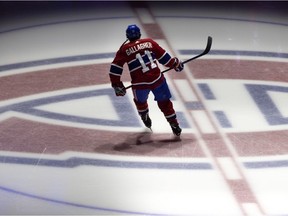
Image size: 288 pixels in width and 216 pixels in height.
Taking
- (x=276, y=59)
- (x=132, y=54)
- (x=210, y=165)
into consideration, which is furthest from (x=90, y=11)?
(x=210, y=165)

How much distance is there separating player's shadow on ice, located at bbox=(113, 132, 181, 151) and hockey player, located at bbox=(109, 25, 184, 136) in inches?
6.2

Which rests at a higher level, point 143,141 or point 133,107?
point 133,107

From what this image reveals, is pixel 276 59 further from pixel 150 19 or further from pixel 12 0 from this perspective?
pixel 12 0

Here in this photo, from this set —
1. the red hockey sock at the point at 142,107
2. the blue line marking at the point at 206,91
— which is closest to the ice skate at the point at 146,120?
the red hockey sock at the point at 142,107

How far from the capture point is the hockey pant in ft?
15.1

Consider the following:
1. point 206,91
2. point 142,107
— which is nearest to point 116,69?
point 142,107

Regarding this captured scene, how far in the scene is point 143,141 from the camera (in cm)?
472

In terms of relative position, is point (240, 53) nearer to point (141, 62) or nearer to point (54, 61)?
Answer: point (54, 61)

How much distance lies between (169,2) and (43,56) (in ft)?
4.95

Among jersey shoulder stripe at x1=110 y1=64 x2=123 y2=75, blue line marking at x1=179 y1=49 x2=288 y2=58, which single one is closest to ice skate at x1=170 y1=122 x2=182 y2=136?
jersey shoulder stripe at x1=110 y1=64 x2=123 y2=75

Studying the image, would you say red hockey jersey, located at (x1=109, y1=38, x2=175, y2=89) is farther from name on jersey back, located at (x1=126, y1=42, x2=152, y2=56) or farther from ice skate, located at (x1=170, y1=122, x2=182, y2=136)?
ice skate, located at (x1=170, y1=122, x2=182, y2=136)

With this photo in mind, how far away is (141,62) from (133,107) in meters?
0.70

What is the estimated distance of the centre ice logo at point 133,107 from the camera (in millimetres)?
4918

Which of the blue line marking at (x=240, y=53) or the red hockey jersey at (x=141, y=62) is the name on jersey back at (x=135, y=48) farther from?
the blue line marking at (x=240, y=53)
